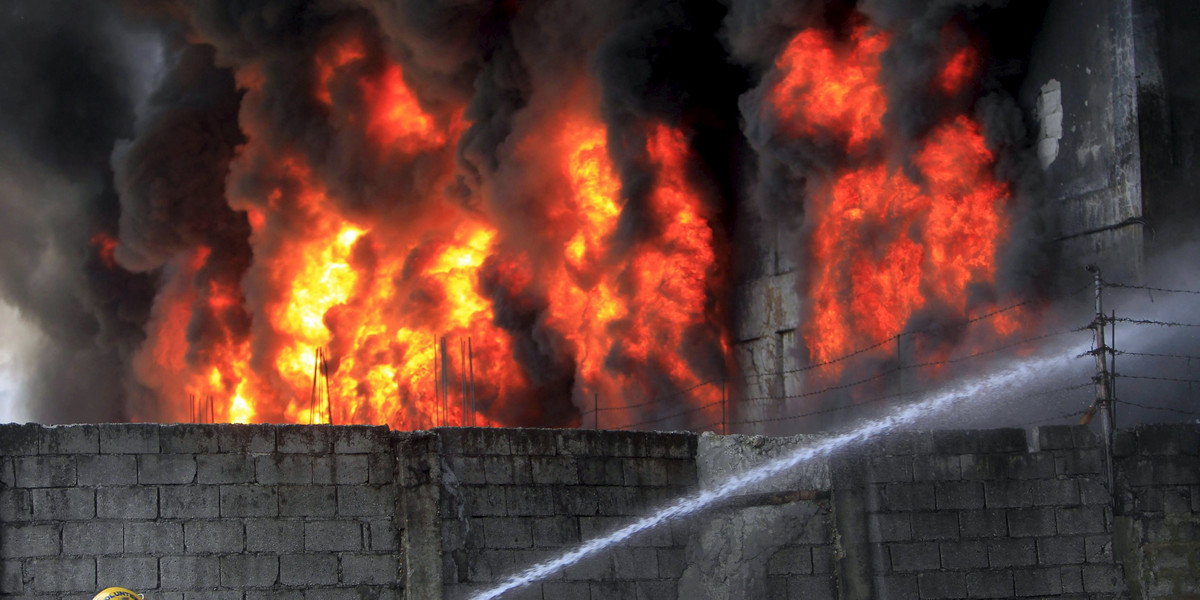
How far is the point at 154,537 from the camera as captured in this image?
11500 mm

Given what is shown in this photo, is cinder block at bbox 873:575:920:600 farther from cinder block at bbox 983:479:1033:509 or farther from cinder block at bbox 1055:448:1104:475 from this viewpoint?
cinder block at bbox 1055:448:1104:475

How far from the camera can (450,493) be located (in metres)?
12.3

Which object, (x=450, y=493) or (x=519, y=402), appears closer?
(x=450, y=493)

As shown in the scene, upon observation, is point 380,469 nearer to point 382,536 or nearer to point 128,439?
point 382,536

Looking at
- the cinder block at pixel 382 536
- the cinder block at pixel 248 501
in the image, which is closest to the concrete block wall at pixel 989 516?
the cinder block at pixel 382 536

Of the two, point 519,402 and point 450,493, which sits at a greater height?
point 519,402

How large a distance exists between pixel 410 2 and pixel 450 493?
19877mm

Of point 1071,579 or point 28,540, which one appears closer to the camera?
point 28,540

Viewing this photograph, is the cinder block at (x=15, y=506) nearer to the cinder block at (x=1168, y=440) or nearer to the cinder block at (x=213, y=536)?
the cinder block at (x=213, y=536)

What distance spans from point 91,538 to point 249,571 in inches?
50.1

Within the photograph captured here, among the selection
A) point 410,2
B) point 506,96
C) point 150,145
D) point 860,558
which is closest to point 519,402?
point 506,96

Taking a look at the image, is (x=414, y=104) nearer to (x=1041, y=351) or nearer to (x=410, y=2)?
(x=410, y=2)

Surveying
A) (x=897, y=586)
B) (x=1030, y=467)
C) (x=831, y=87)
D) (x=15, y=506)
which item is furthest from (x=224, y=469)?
(x=831, y=87)

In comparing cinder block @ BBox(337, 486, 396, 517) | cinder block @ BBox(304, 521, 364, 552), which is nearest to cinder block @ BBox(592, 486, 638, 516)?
cinder block @ BBox(337, 486, 396, 517)
